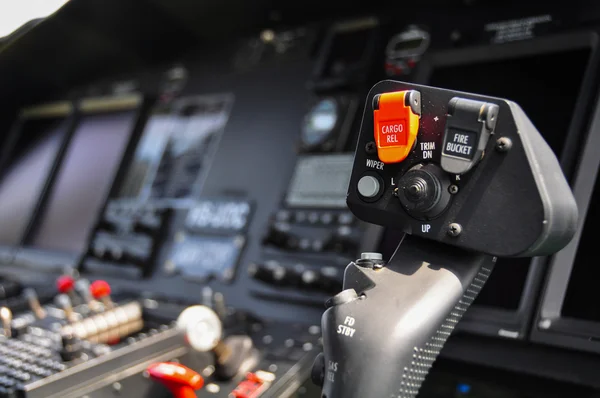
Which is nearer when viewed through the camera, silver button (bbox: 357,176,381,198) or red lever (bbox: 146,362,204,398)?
silver button (bbox: 357,176,381,198)

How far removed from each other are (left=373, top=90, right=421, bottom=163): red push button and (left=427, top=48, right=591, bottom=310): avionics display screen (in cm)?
61

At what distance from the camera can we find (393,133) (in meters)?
0.85

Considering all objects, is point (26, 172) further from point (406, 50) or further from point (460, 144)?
point (460, 144)

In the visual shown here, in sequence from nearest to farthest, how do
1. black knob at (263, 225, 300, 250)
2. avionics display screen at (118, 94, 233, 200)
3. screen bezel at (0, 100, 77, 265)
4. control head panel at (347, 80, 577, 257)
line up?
control head panel at (347, 80, 577, 257)
black knob at (263, 225, 300, 250)
avionics display screen at (118, 94, 233, 200)
screen bezel at (0, 100, 77, 265)

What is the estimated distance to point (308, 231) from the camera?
164 centimetres

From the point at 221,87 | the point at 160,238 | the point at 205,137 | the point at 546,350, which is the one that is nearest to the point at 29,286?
the point at 160,238

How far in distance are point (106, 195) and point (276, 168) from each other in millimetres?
764

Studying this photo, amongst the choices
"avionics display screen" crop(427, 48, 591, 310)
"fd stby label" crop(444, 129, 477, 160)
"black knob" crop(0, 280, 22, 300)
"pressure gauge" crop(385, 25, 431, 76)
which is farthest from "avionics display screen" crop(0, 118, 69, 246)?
"fd stby label" crop(444, 129, 477, 160)

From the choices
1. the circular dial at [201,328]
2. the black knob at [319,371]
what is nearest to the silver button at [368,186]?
the black knob at [319,371]

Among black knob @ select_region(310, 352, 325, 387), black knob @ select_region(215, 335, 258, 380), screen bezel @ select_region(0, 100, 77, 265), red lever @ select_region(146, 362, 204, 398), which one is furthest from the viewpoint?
screen bezel @ select_region(0, 100, 77, 265)

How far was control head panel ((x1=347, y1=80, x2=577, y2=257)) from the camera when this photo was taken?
76cm

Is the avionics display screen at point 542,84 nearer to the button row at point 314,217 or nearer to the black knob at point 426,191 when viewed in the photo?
the button row at point 314,217

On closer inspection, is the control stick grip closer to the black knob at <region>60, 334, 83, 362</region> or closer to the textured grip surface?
the textured grip surface

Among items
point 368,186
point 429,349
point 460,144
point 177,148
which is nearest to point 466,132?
point 460,144
